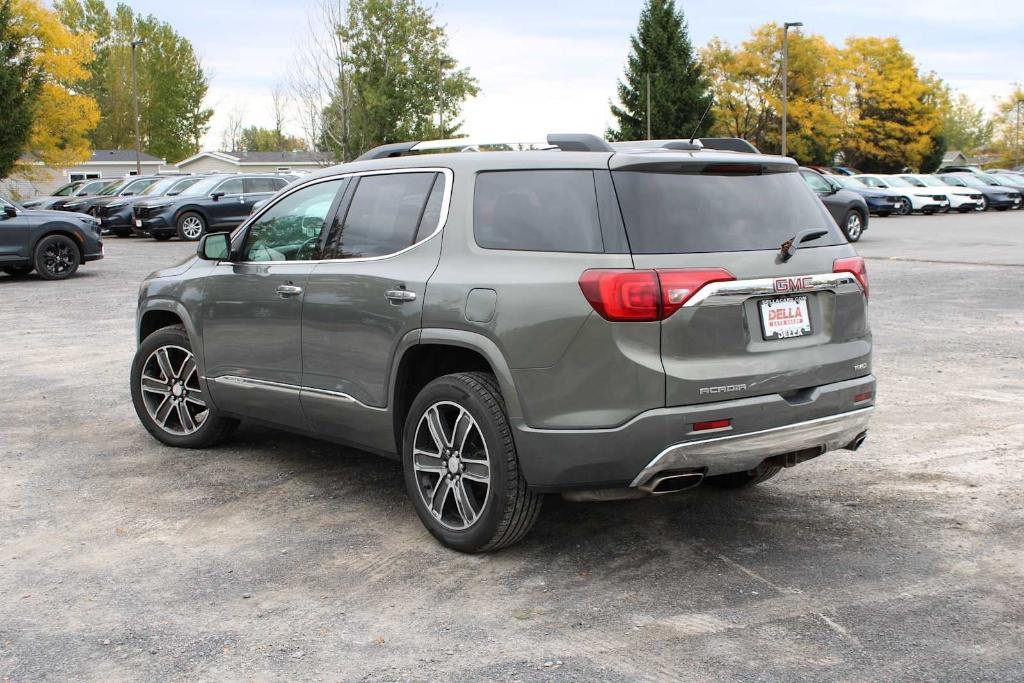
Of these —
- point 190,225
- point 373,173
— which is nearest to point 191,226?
point 190,225

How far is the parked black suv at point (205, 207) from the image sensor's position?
90.2 ft

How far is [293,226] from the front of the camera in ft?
19.5

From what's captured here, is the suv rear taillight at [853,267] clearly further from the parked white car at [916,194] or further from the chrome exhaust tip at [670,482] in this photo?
the parked white car at [916,194]

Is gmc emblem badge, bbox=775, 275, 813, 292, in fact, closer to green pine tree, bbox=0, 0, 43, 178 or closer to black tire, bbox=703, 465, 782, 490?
black tire, bbox=703, 465, 782, 490

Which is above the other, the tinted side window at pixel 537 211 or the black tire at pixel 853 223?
the tinted side window at pixel 537 211

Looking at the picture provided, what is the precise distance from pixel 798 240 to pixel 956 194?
1526 inches

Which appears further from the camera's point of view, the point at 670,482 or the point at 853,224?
the point at 853,224

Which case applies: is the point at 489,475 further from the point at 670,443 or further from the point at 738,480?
the point at 738,480

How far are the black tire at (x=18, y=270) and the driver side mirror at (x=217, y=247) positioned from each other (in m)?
13.5

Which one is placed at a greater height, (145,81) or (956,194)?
(145,81)

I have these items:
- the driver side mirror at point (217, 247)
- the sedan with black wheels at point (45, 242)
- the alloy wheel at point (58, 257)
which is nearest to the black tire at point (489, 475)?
the driver side mirror at point (217, 247)

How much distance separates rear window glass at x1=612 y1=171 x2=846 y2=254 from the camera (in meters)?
4.38

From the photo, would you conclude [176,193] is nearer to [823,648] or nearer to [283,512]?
[283,512]

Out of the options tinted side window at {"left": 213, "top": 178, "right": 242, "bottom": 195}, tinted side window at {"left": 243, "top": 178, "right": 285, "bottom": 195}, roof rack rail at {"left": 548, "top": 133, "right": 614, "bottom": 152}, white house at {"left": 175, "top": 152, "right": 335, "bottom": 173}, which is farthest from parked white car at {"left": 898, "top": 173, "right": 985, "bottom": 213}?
white house at {"left": 175, "top": 152, "right": 335, "bottom": 173}
